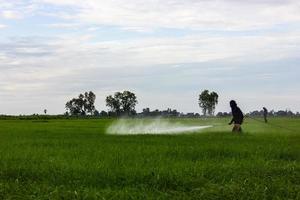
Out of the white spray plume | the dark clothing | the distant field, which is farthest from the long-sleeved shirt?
the distant field

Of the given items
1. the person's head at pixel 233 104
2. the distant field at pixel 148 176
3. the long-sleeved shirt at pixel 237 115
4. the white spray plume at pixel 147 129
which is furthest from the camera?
the white spray plume at pixel 147 129

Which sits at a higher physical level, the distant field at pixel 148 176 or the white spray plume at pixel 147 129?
the white spray plume at pixel 147 129

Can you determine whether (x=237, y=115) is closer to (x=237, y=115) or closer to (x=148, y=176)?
(x=237, y=115)

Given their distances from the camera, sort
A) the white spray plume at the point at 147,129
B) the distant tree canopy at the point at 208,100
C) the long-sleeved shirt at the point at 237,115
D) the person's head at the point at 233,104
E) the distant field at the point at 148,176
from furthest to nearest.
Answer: the distant tree canopy at the point at 208,100 → the white spray plume at the point at 147,129 → the person's head at the point at 233,104 → the long-sleeved shirt at the point at 237,115 → the distant field at the point at 148,176

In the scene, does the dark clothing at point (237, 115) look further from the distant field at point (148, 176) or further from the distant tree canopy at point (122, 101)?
the distant tree canopy at point (122, 101)

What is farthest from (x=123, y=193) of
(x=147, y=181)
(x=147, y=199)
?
(x=147, y=181)

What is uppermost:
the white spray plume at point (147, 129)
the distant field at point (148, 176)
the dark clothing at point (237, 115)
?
the dark clothing at point (237, 115)

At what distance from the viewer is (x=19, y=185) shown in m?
11.9

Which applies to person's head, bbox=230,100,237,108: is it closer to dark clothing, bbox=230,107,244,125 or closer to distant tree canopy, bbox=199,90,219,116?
dark clothing, bbox=230,107,244,125

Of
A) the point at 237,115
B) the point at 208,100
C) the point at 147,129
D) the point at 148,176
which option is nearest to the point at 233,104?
the point at 237,115

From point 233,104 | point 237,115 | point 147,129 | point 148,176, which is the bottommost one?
point 148,176

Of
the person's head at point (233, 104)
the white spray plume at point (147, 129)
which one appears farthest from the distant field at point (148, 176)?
the white spray plume at point (147, 129)

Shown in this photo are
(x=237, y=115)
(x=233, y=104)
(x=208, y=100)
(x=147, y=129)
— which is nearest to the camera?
(x=237, y=115)

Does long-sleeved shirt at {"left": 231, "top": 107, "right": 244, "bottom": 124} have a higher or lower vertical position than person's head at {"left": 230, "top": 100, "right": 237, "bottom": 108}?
lower
